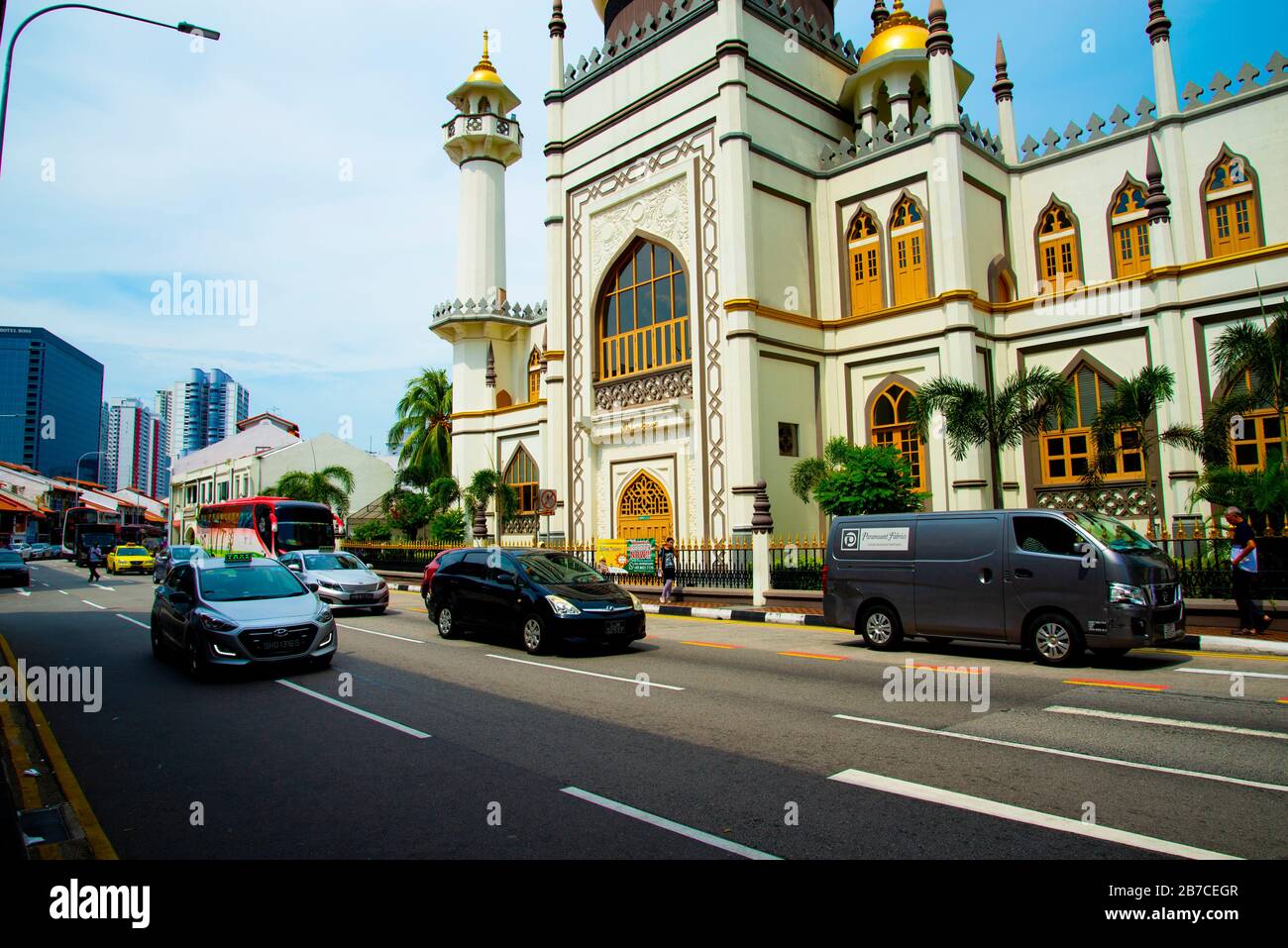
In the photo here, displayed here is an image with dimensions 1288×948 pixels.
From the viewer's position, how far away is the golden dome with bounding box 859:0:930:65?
2641 cm

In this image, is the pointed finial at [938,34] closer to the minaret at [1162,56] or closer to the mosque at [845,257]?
the mosque at [845,257]

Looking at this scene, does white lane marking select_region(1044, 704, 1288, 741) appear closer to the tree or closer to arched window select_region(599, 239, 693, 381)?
the tree

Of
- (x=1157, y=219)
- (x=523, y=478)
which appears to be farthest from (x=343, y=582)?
(x=1157, y=219)

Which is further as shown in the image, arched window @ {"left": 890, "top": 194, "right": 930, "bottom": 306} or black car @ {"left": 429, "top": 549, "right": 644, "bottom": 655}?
arched window @ {"left": 890, "top": 194, "right": 930, "bottom": 306}

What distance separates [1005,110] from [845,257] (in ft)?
23.7

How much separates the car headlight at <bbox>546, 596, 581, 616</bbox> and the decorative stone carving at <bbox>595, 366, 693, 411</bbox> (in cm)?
1363

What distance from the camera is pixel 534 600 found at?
12.1 m

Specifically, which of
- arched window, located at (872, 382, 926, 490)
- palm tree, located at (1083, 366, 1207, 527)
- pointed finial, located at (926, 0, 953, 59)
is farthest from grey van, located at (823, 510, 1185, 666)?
pointed finial, located at (926, 0, 953, 59)

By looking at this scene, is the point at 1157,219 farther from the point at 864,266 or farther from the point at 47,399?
the point at 47,399

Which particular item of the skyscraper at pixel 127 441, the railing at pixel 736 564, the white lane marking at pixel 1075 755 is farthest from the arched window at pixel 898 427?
the skyscraper at pixel 127 441

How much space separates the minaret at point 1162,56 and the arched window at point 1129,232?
202 centimetres
